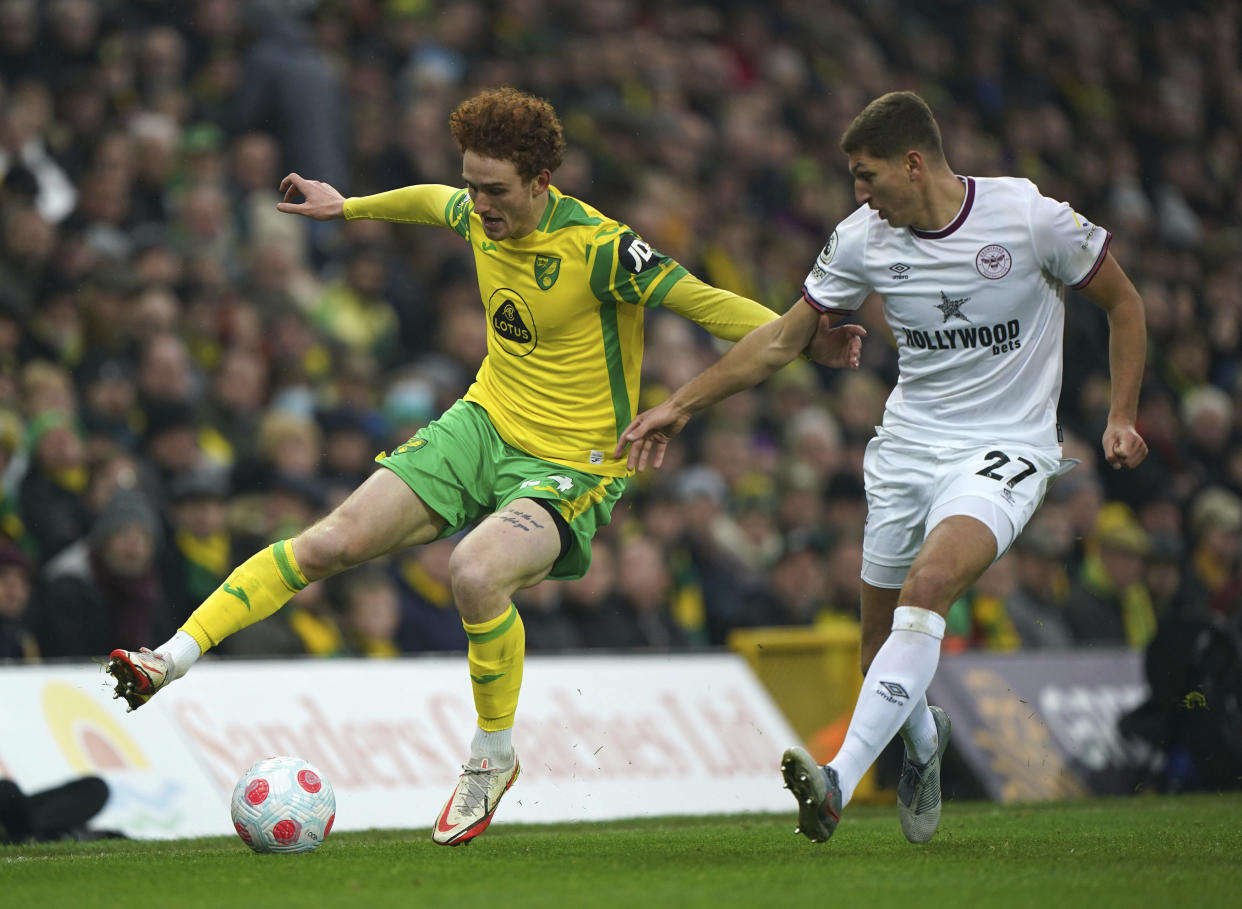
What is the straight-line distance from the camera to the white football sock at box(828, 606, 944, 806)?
541 centimetres

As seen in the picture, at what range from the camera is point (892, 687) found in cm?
550

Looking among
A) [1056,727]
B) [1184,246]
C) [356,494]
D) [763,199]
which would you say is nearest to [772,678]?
[1056,727]

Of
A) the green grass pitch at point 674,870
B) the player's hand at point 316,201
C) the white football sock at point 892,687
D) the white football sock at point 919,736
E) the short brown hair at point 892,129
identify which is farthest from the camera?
the player's hand at point 316,201

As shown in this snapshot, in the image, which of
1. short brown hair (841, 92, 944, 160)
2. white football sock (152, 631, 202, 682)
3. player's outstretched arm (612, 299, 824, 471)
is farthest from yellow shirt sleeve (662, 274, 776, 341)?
white football sock (152, 631, 202, 682)

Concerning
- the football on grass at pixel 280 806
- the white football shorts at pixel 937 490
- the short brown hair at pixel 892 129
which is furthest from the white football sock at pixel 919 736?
the football on grass at pixel 280 806

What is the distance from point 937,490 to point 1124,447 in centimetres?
66

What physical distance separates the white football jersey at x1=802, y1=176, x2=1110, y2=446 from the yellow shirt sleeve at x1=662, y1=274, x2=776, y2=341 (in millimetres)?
425

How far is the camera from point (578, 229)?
21.1 ft

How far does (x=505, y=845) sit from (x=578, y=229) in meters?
2.42

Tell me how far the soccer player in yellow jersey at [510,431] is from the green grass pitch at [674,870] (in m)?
0.60

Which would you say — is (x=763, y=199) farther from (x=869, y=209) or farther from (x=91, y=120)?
(x=869, y=209)

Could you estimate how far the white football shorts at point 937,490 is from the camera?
228 inches

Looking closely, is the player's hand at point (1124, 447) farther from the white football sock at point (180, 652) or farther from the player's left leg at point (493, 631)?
the white football sock at point (180, 652)

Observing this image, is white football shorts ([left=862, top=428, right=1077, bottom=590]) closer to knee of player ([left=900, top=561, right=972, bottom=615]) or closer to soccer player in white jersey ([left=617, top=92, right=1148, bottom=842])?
soccer player in white jersey ([left=617, top=92, right=1148, bottom=842])
